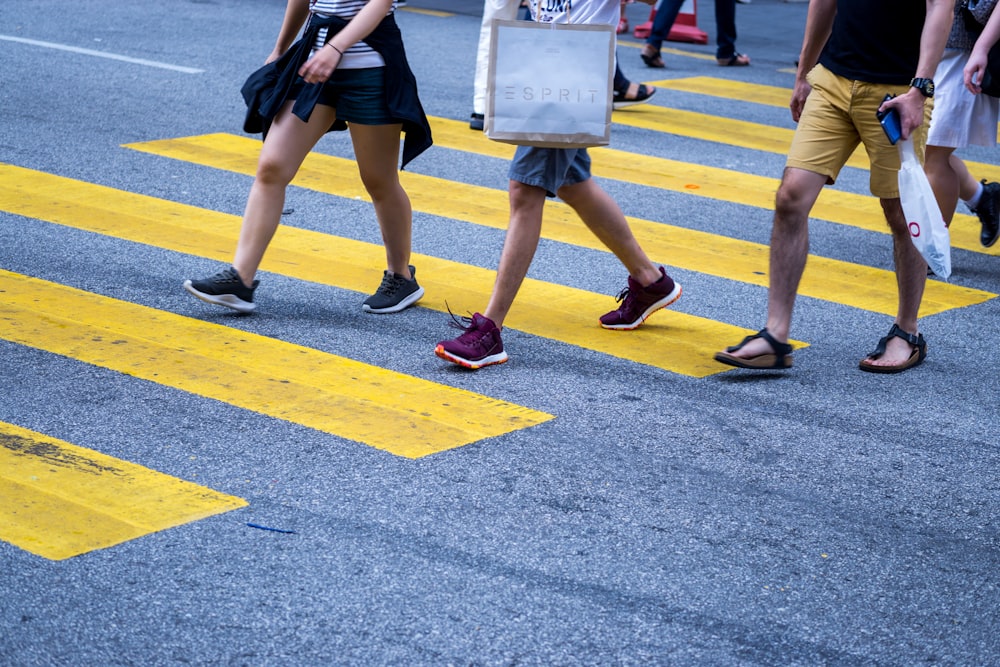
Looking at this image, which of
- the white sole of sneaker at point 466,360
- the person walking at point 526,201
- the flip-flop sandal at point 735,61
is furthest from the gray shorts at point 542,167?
the flip-flop sandal at point 735,61

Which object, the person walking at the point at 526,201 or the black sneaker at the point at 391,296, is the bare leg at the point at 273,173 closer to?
the black sneaker at the point at 391,296

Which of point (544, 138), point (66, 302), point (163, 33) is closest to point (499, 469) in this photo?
point (544, 138)

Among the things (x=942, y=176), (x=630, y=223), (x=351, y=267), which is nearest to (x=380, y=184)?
(x=351, y=267)

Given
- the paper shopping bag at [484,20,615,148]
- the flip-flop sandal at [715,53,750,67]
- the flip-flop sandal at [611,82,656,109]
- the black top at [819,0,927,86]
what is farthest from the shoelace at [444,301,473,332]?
the flip-flop sandal at [715,53,750,67]

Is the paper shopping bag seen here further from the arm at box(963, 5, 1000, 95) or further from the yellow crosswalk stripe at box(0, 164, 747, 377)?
the arm at box(963, 5, 1000, 95)

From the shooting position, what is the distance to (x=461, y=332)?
222 inches

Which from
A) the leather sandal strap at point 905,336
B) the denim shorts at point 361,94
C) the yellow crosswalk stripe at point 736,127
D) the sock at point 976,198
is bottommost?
the yellow crosswalk stripe at point 736,127

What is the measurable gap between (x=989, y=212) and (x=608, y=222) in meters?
2.75

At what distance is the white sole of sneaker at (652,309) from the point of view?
579 cm

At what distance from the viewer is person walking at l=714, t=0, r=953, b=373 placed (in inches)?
201

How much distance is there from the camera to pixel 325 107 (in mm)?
5508

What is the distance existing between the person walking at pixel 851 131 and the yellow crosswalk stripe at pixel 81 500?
2.11 metres

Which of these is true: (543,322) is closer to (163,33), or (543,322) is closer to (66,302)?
(66,302)

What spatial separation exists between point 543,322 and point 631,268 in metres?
0.43
